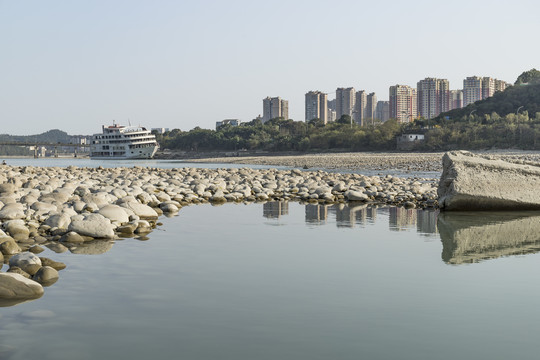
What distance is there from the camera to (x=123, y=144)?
347 feet

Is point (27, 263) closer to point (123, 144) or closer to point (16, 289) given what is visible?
point (16, 289)

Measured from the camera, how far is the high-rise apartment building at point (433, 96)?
152 m

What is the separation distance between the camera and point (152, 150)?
105 meters

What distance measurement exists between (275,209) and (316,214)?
148cm

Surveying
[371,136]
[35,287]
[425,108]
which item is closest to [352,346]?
[35,287]

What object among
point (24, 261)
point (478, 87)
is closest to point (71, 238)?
point (24, 261)

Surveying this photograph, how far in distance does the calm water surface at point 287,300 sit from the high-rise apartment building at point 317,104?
169 metres

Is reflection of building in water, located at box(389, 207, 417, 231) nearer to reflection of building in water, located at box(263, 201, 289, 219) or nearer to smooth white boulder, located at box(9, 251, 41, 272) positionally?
reflection of building in water, located at box(263, 201, 289, 219)

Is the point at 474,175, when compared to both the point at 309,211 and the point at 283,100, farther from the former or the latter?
the point at 283,100

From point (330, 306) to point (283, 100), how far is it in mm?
189719

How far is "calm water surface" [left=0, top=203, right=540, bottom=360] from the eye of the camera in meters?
4.67

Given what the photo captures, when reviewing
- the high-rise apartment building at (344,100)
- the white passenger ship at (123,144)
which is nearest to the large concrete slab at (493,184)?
the white passenger ship at (123,144)

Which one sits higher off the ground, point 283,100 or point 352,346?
point 283,100

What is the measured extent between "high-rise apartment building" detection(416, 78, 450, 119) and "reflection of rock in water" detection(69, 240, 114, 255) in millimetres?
148225
